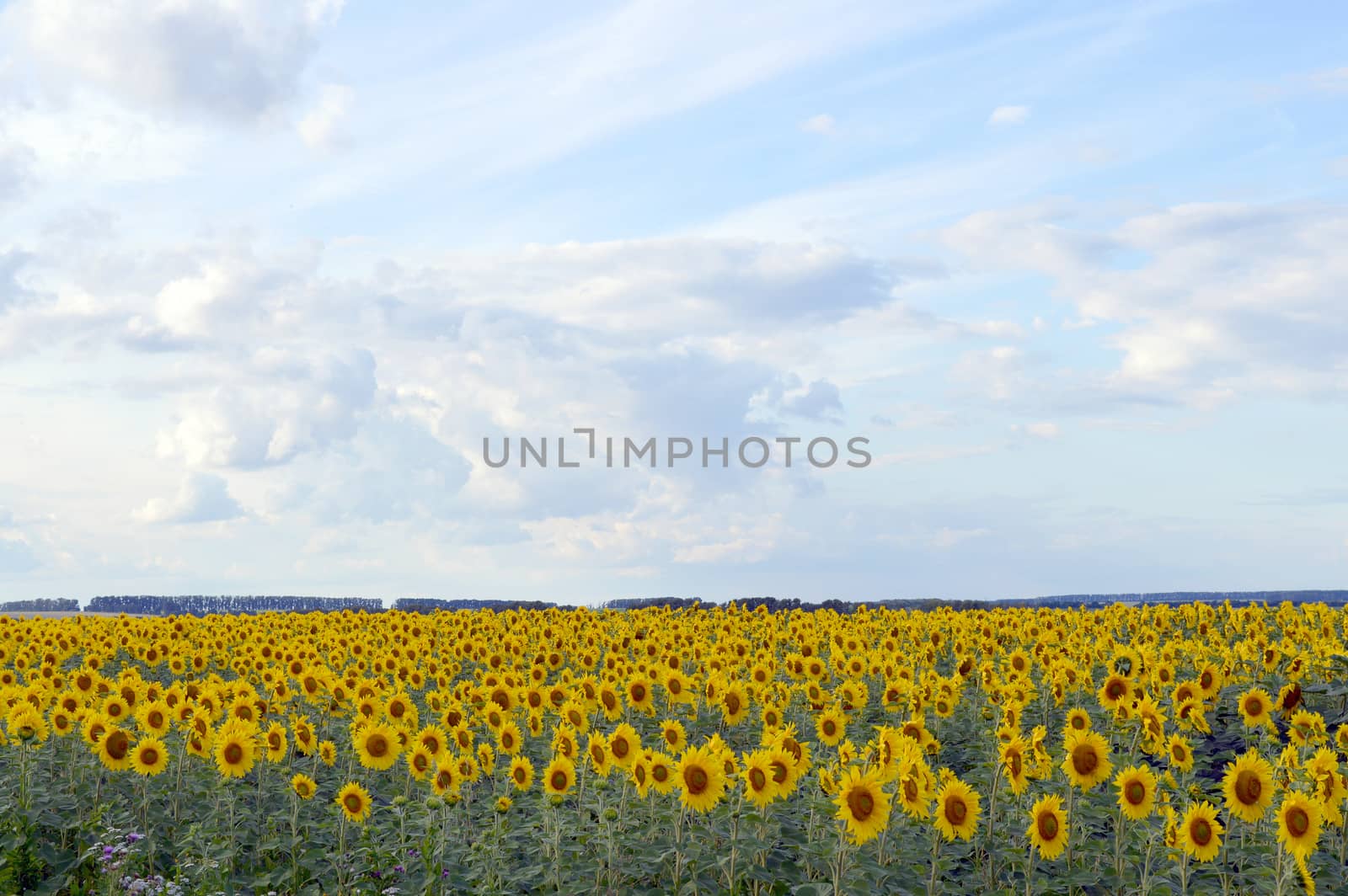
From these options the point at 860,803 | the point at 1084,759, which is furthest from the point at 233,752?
the point at 1084,759

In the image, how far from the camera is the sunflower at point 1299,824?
8914mm

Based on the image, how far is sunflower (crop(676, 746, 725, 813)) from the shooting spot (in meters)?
9.23

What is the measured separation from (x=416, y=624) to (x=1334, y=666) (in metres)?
17.6

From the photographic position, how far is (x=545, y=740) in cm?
1430

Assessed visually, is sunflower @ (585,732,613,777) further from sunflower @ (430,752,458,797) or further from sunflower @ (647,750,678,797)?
sunflower @ (430,752,458,797)

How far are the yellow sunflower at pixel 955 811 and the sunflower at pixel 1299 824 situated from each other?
2.42 meters

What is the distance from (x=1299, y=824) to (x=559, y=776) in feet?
20.1

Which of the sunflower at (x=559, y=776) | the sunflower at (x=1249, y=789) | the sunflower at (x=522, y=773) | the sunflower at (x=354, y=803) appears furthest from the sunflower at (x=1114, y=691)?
the sunflower at (x=354, y=803)

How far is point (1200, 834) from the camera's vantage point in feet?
31.3

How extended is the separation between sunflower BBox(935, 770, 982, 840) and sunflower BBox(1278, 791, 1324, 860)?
7.91 ft

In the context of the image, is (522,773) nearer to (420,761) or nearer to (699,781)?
(420,761)

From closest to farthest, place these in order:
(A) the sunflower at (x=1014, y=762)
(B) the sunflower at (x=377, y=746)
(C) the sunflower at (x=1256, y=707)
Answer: (A) the sunflower at (x=1014, y=762), (B) the sunflower at (x=377, y=746), (C) the sunflower at (x=1256, y=707)

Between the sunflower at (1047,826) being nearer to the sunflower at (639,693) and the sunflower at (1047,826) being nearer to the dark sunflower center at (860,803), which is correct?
the dark sunflower center at (860,803)

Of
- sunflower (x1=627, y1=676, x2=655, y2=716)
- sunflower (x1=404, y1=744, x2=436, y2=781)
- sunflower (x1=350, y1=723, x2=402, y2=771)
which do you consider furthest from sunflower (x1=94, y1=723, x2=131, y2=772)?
sunflower (x1=627, y1=676, x2=655, y2=716)
